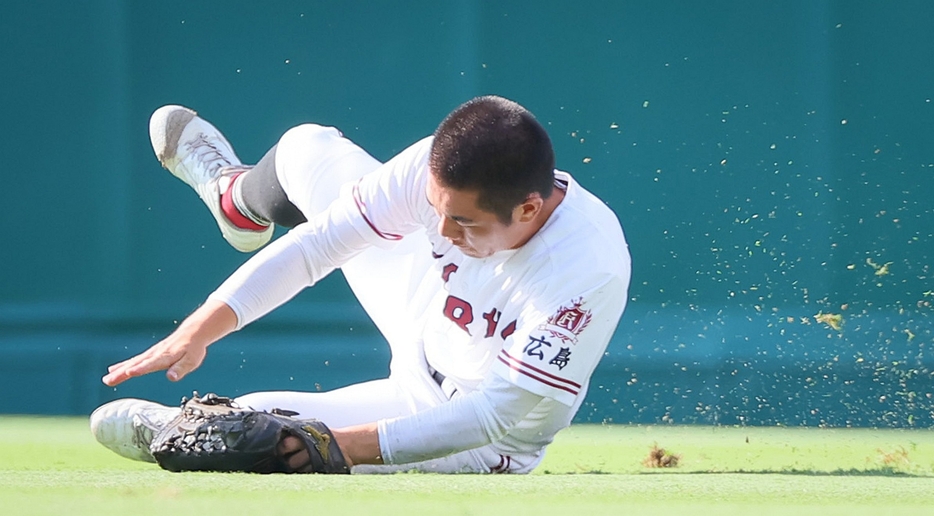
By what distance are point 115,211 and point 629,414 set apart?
2.43 m

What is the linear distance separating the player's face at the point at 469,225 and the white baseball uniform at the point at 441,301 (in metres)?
0.07

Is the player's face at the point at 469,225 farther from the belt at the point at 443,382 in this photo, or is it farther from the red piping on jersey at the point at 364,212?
the belt at the point at 443,382

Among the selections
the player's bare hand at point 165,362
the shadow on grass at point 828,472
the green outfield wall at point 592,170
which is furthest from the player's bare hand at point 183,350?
the green outfield wall at point 592,170

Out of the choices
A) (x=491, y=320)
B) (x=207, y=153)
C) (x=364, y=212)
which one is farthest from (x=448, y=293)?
(x=207, y=153)

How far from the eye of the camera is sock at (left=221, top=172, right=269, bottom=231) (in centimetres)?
414

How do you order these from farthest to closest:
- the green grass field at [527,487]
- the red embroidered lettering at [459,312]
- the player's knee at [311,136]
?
the player's knee at [311,136] → the red embroidered lettering at [459,312] → the green grass field at [527,487]

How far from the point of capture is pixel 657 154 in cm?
562

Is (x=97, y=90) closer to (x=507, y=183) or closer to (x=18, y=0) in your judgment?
(x=18, y=0)

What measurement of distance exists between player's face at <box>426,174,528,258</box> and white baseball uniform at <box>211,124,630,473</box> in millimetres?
71

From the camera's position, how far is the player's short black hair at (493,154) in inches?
109

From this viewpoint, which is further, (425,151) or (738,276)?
(738,276)

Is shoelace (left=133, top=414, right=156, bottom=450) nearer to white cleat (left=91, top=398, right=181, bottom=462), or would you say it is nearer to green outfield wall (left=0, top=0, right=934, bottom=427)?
white cleat (left=91, top=398, right=181, bottom=462)

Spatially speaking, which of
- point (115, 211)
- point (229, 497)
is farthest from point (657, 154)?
point (229, 497)

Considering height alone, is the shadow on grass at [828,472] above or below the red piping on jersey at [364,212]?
below
